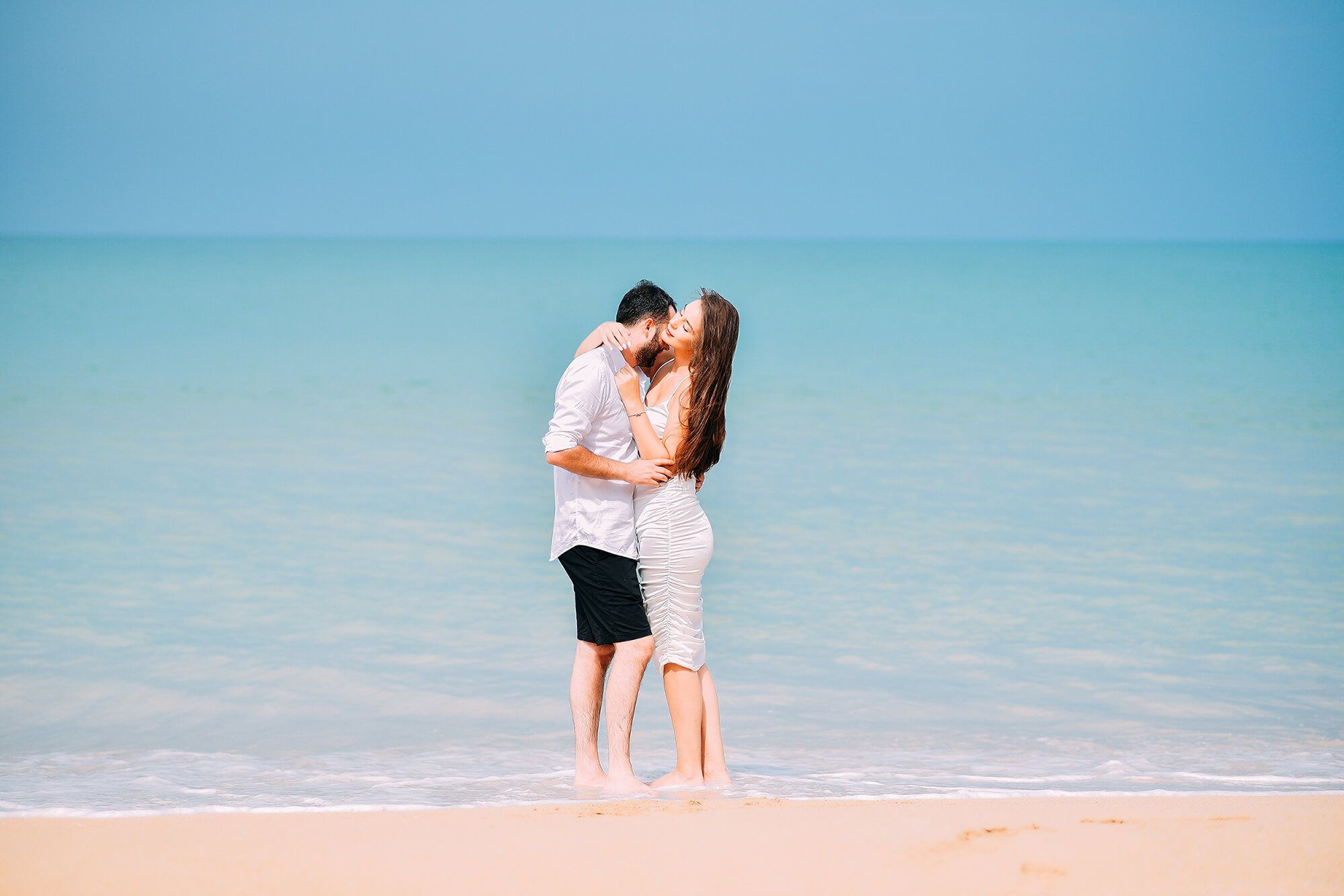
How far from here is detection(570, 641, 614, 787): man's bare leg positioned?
360 cm

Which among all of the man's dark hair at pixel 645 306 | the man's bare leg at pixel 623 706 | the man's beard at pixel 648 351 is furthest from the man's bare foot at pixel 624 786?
the man's dark hair at pixel 645 306

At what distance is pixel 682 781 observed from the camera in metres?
3.57

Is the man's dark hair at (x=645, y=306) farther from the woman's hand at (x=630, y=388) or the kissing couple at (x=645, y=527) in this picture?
the woman's hand at (x=630, y=388)

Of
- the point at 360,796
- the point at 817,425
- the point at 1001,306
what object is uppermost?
the point at 1001,306

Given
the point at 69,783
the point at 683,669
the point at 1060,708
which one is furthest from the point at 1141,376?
the point at 69,783

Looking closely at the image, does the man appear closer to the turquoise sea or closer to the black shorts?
the black shorts

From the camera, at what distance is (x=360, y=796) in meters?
3.49

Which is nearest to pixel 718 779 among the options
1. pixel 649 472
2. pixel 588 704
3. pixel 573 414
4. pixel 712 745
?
pixel 712 745

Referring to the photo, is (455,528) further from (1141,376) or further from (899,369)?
(1141,376)

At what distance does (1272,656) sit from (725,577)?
2.55m

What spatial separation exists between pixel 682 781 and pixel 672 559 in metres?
0.67

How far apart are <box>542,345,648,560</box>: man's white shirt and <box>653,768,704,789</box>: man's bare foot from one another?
2.22ft

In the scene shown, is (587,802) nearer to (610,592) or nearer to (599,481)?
(610,592)

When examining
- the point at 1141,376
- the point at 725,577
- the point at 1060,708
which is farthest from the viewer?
the point at 1141,376
